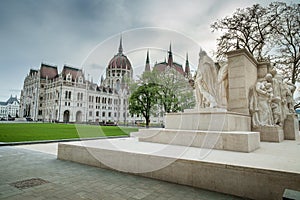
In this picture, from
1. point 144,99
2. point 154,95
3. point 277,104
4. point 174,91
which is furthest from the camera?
point 144,99

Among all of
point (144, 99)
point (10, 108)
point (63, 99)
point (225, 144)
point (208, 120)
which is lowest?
point (225, 144)

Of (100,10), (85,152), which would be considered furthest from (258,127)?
(100,10)

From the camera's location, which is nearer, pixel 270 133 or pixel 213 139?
pixel 213 139

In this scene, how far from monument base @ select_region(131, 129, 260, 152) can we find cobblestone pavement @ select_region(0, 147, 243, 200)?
8.06 feet

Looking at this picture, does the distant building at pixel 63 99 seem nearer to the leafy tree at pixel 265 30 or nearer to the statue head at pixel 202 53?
the leafy tree at pixel 265 30

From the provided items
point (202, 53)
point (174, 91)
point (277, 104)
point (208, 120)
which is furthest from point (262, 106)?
point (174, 91)

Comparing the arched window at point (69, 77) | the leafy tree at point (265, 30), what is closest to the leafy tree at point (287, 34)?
the leafy tree at point (265, 30)

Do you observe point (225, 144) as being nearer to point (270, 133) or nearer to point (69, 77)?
point (270, 133)

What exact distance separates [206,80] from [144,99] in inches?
846

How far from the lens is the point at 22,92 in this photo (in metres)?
113

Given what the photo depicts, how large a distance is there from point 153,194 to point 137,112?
87.3 ft

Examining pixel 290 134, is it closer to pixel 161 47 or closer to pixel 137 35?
pixel 161 47

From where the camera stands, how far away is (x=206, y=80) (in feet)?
30.4

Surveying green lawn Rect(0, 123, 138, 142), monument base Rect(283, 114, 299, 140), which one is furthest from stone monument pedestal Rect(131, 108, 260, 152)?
green lawn Rect(0, 123, 138, 142)
